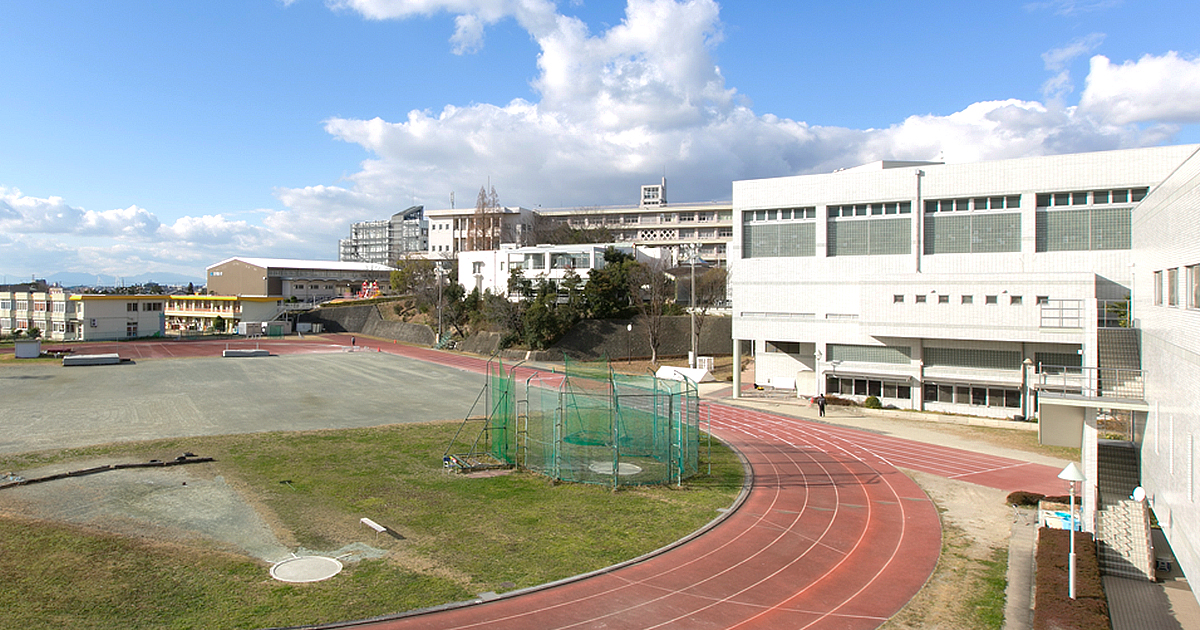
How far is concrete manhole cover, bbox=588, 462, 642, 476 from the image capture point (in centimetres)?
2067

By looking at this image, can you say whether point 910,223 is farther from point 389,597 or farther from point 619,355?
point 389,597

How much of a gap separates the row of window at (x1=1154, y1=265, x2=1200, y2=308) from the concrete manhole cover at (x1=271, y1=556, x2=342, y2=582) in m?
→ 15.8

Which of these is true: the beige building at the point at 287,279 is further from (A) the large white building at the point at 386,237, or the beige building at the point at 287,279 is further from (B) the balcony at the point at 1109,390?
(B) the balcony at the point at 1109,390

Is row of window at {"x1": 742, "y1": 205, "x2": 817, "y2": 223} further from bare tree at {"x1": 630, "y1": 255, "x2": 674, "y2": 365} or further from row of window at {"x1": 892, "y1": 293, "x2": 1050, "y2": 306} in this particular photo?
bare tree at {"x1": 630, "y1": 255, "x2": 674, "y2": 365}

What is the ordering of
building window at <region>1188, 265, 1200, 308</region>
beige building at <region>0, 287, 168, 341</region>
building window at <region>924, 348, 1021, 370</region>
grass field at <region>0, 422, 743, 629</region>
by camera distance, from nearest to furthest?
building window at <region>1188, 265, 1200, 308</region> → grass field at <region>0, 422, 743, 629</region> → building window at <region>924, 348, 1021, 370</region> → beige building at <region>0, 287, 168, 341</region>

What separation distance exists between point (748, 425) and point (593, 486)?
1316 cm

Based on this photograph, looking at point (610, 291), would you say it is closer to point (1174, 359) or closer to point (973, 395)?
point (973, 395)

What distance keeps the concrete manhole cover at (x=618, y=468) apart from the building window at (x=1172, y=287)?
13980 mm

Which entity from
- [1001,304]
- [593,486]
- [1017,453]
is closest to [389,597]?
[593,486]

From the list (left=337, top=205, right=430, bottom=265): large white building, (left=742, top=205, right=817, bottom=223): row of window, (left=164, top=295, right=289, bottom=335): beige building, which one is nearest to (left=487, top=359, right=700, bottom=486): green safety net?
(left=742, top=205, right=817, bottom=223): row of window

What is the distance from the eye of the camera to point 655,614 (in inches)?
460

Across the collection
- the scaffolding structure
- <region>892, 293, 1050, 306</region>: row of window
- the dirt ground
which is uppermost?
<region>892, 293, 1050, 306</region>: row of window

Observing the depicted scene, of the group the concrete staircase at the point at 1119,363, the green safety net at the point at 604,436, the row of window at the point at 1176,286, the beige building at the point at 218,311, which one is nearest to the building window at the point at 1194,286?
the row of window at the point at 1176,286

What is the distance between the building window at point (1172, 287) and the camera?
1166 centimetres
